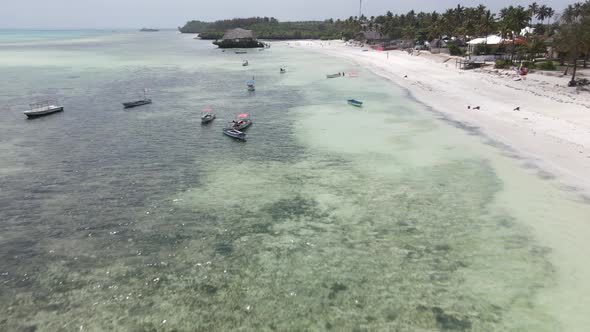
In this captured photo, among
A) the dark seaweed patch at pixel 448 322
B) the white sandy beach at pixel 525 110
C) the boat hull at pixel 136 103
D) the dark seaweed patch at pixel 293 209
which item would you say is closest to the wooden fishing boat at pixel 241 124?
the dark seaweed patch at pixel 293 209

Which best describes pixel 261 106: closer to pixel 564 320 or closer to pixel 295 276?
pixel 295 276

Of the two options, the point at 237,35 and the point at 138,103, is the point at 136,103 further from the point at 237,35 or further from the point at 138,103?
the point at 237,35

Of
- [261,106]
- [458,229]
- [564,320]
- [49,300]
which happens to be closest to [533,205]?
[458,229]

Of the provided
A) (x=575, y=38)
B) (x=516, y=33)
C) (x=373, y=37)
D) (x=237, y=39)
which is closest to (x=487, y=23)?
(x=516, y=33)

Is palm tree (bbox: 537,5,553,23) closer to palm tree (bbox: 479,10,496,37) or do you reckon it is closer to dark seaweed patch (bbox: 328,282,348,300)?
palm tree (bbox: 479,10,496,37)

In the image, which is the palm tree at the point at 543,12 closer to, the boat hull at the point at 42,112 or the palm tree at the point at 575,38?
the palm tree at the point at 575,38
